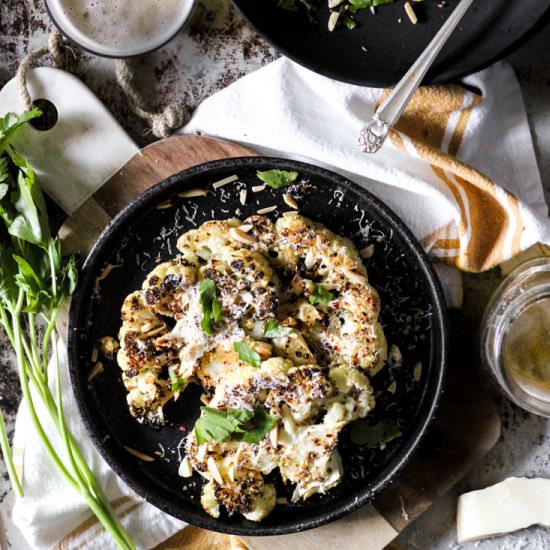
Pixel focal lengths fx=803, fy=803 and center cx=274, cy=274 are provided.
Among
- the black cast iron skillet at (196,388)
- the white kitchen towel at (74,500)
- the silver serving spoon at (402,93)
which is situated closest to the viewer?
the silver serving spoon at (402,93)

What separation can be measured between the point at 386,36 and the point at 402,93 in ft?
0.57

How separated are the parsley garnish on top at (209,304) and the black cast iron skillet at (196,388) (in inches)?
6.8

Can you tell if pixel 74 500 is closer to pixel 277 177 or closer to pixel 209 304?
pixel 209 304

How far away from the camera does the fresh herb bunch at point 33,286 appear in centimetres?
179

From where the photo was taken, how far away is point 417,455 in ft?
6.29

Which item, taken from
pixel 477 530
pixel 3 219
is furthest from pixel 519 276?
pixel 3 219

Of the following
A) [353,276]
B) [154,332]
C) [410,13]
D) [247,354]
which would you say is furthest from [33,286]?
[410,13]

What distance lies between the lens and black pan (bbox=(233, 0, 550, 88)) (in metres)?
1.77

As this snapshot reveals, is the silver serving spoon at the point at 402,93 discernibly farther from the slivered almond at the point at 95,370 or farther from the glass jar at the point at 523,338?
the slivered almond at the point at 95,370

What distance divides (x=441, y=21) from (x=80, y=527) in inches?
57.9

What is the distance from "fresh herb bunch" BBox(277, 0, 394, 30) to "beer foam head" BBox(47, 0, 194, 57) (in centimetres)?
26

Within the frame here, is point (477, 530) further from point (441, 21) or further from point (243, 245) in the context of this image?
point (441, 21)

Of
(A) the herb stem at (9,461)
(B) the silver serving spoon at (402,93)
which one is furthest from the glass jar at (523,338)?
(A) the herb stem at (9,461)

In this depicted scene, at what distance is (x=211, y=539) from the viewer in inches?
78.4
